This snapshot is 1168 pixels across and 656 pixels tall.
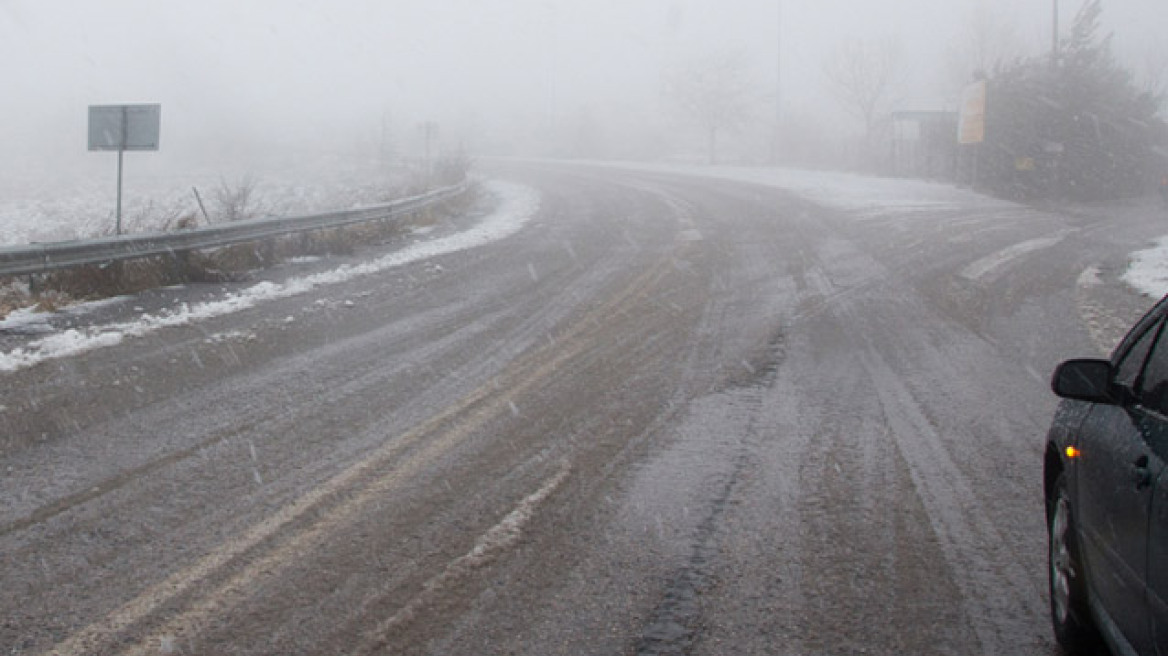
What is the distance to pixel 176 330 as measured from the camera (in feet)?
29.0

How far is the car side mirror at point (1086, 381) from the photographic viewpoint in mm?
3123

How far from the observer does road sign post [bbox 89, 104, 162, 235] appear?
42.7 feet

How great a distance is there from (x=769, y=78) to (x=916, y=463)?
11286cm

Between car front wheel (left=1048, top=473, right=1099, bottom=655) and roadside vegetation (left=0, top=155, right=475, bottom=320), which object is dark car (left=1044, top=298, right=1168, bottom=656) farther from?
roadside vegetation (left=0, top=155, right=475, bottom=320)

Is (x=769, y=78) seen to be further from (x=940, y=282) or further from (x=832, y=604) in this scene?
(x=832, y=604)

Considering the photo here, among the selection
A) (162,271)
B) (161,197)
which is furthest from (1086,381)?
(161,197)

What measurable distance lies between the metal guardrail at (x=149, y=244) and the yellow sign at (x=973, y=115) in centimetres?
2458

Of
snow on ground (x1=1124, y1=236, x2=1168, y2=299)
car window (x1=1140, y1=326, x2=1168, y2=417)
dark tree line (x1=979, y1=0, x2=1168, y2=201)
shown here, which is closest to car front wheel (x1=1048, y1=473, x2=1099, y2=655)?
car window (x1=1140, y1=326, x2=1168, y2=417)

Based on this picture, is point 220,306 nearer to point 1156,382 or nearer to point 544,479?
point 544,479

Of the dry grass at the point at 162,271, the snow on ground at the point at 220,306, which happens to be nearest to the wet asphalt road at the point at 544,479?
the snow on ground at the point at 220,306

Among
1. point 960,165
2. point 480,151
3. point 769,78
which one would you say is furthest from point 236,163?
point 769,78

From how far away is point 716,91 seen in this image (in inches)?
2525

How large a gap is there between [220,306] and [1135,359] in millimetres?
9015

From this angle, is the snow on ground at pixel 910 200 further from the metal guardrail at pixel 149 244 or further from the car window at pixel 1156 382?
the metal guardrail at pixel 149 244
